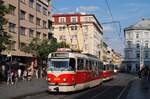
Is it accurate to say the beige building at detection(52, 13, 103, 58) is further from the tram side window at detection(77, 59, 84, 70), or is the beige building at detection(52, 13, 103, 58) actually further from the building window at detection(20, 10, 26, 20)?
the tram side window at detection(77, 59, 84, 70)

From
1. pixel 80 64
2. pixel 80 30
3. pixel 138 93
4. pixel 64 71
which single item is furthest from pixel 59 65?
pixel 80 30

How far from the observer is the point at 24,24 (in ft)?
226

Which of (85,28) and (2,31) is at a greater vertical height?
(85,28)

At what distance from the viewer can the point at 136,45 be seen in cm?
15112

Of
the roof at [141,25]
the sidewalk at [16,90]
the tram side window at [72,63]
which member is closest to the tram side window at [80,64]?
the tram side window at [72,63]

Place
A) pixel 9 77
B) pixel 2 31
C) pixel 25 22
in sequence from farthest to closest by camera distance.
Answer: pixel 25 22, pixel 9 77, pixel 2 31

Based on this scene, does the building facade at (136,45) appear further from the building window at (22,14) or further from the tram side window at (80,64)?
the tram side window at (80,64)

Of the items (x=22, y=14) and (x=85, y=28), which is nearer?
(x=22, y=14)

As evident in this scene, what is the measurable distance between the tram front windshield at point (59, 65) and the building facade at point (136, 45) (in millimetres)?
120237

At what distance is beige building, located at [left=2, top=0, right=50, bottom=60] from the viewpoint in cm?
6291

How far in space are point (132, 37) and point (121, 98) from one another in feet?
415

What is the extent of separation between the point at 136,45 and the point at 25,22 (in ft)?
284

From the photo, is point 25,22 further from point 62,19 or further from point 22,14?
point 62,19

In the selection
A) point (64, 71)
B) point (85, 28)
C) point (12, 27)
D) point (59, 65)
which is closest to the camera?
point (64, 71)
